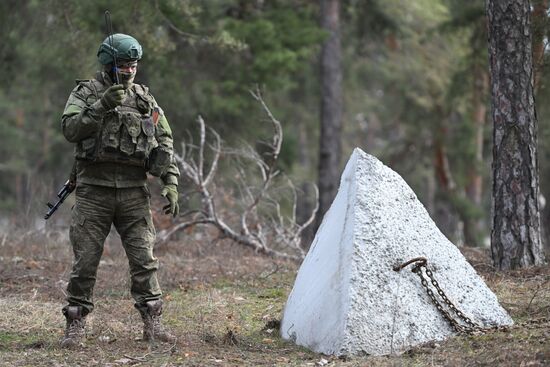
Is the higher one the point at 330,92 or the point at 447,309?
the point at 330,92

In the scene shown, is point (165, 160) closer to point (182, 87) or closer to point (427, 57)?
point (182, 87)

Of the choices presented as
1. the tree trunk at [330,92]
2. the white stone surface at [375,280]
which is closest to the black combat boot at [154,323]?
the white stone surface at [375,280]

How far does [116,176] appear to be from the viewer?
6.20m

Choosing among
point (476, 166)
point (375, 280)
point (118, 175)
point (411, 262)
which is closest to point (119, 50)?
point (118, 175)

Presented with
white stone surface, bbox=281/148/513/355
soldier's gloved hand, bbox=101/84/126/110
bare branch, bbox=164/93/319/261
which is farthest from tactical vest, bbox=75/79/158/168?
bare branch, bbox=164/93/319/261

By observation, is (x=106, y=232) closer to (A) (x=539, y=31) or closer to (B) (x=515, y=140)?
(B) (x=515, y=140)

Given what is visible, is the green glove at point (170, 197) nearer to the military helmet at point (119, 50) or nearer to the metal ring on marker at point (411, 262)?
the military helmet at point (119, 50)

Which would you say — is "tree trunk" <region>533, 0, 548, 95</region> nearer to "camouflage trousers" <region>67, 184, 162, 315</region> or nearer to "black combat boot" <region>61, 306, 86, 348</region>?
"camouflage trousers" <region>67, 184, 162, 315</region>

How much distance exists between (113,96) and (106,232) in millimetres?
1119

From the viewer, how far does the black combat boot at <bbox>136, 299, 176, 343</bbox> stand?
249 inches

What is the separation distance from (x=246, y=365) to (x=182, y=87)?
12.3m

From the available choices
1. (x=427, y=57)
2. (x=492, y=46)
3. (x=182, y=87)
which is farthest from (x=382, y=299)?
(x=427, y=57)

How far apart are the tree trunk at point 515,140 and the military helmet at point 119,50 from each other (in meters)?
3.97

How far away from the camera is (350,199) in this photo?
6078 mm
